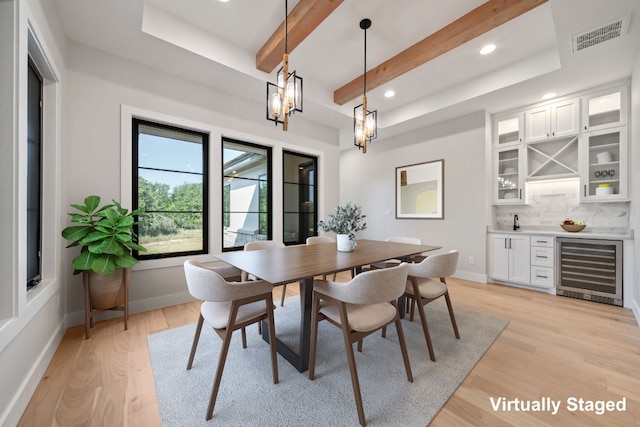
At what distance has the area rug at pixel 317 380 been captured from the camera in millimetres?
1335

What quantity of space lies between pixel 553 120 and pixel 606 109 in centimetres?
50

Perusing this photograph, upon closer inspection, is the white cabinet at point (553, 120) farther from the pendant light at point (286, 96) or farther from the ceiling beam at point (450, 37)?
the pendant light at point (286, 96)

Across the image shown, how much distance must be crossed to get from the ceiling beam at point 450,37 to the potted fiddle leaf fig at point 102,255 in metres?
3.36

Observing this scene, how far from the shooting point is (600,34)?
2.27 meters

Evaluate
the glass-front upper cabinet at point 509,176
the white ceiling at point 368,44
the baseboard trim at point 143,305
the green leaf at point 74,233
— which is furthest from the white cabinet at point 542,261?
the green leaf at point 74,233

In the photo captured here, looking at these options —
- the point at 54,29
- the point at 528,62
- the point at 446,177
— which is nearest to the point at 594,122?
the point at 528,62

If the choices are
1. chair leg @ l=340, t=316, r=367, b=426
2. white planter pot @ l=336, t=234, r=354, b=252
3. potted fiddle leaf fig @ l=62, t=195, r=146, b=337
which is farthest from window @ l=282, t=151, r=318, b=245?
chair leg @ l=340, t=316, r=367, b=426

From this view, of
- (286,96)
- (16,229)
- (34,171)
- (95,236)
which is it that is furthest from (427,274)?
(34,171)

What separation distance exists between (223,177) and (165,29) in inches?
65.8

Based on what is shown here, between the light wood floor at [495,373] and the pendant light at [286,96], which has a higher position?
the pendant light at [286,96]

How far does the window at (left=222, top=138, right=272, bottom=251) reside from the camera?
3.54m

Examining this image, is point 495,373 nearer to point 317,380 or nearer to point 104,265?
point 317,380

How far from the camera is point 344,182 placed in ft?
21.0

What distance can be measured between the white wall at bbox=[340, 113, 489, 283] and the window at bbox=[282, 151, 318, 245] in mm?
1717
